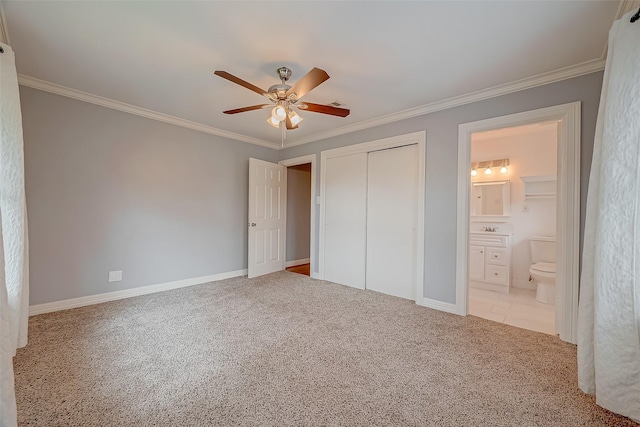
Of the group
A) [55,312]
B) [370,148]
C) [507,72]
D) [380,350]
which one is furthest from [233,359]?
[507,72]

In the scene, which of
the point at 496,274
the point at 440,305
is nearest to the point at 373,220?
the point at 440,305

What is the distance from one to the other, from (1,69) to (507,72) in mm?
3796

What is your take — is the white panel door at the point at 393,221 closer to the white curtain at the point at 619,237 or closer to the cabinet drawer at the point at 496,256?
the cabinet drawer at the point at 496,256

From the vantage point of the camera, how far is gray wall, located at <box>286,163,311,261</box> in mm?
5438

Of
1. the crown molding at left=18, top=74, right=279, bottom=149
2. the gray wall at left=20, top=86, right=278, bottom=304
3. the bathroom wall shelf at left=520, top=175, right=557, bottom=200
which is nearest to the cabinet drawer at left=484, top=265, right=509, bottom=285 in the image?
the bathroom wall shelf at left=520, top=175, right=557, bottom=200

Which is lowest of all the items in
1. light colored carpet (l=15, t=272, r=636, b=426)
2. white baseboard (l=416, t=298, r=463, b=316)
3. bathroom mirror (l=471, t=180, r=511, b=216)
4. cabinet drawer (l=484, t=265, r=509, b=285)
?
light colored carpet (l=15, t=272, r=636, b=426)

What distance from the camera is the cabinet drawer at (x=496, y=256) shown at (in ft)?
12.5

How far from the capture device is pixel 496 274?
386cm

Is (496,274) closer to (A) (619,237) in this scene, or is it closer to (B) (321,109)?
(A) (619,237)

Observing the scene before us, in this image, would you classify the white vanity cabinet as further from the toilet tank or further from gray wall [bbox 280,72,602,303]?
gray wall [bbox 280,72,602,303]

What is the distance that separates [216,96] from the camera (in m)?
2.84

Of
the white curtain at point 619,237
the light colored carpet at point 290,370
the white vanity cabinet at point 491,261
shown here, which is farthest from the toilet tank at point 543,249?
the white curtain at point 619,237

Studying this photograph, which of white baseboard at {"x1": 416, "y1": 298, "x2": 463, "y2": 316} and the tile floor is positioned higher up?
white baseboard at {"x1": 416, "y1": 298, "x2": 463, "y2": 316}

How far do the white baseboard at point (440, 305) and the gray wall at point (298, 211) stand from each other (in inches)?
117
